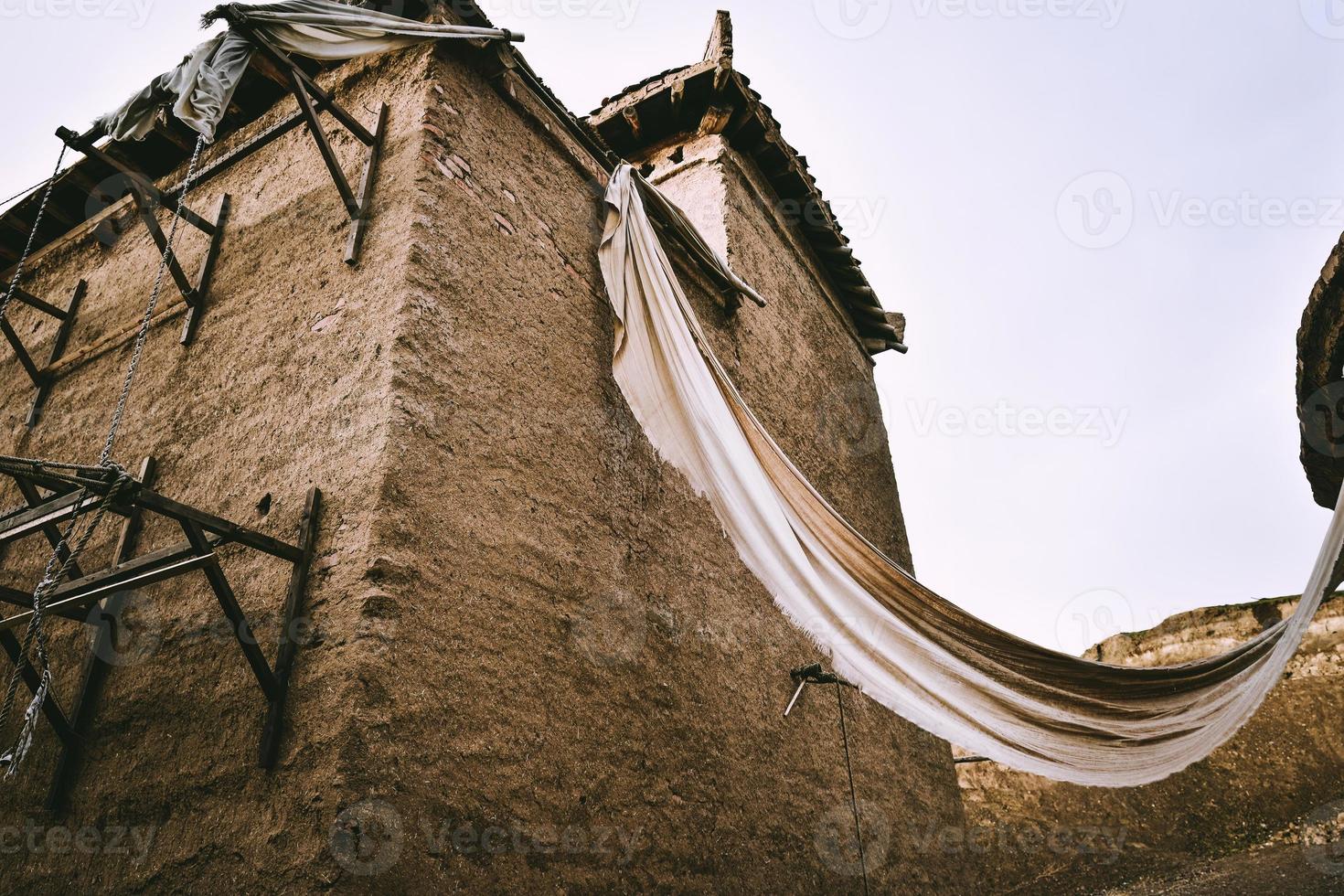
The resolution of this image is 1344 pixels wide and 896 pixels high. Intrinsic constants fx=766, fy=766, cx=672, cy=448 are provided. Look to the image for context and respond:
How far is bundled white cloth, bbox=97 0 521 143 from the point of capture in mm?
3133

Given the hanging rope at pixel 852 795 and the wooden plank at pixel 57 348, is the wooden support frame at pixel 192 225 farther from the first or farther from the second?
the hanging rope at pixel 852 795

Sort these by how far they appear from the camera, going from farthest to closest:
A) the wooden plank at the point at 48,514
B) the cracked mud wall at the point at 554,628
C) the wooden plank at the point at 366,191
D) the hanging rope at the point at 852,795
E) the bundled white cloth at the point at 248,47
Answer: the hanging rope at the point at 852,795 → the wooden plank at the point at 366,191 → the bundled white cloth at the point at 248,47 → the cracked mud wall at the point at 554,628 → the wooden plank at the point at 48,514

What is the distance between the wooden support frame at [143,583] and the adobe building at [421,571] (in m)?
0.04

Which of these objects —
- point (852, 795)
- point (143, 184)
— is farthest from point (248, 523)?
point (852, 795)

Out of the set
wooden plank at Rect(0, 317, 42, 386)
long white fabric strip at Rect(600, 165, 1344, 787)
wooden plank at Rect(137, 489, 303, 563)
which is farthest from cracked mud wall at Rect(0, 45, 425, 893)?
long white fabric strip at Rect(600, 165, 1344, 787)

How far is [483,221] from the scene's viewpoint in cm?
351

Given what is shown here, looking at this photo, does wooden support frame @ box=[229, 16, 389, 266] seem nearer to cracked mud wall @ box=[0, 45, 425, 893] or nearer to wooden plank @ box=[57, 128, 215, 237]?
cracked mud wall @ box=[0, 45, 425, 893]

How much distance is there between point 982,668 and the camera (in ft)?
9.24

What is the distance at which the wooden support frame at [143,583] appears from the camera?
2.19 m

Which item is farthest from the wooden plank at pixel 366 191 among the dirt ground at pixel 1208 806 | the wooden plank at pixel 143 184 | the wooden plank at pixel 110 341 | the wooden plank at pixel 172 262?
the dirt ground at pixel 1208 806

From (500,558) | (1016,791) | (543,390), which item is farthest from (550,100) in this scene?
(1016,791)

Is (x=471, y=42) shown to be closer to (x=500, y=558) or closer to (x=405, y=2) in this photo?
(x=405, y=2)

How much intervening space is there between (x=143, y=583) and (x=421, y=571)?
803mm

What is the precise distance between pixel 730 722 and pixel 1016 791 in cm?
597
